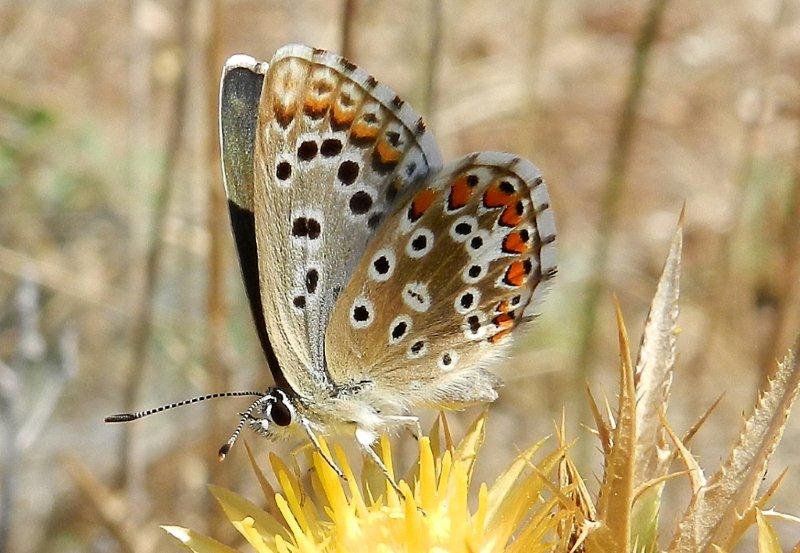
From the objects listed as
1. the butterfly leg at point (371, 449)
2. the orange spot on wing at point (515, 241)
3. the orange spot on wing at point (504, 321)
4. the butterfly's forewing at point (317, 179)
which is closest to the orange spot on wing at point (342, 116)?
the butterfly's forewing at point (317, 179)

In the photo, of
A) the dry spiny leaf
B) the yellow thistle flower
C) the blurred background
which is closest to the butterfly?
the yellow thistle flower

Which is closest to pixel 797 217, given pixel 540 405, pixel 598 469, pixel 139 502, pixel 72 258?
pixel 598 469

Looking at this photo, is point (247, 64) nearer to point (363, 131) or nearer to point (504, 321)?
point (363, 131)

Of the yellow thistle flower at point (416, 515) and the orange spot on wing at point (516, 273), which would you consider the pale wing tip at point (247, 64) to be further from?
the yellow thistle flower at point (416, 515)

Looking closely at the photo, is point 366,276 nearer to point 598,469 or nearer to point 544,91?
point 598,469

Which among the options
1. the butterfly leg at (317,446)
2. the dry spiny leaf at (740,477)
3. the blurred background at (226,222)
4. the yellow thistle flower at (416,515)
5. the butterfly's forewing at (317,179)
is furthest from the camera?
the blurred background at (226,222)

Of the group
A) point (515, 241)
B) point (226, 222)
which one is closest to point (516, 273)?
point (515, 241)

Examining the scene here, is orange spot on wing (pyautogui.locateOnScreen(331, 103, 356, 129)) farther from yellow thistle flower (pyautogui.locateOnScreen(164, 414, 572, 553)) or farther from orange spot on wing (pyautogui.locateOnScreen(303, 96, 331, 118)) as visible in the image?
yellow thistle flower (pyautogui.locateOnScreen(164, 414, 572, 553))
